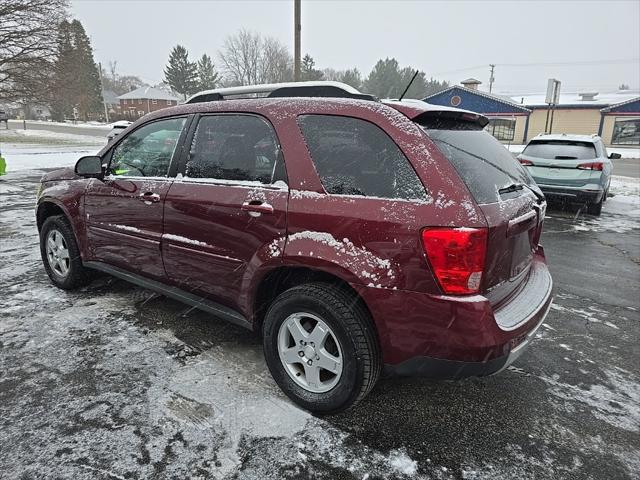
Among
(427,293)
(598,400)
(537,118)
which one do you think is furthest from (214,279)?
(537,118)

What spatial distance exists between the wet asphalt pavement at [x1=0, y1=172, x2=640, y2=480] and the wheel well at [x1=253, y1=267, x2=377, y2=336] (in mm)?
453

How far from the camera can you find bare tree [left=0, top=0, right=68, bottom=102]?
21688 mm

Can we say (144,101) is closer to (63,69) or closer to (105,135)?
(105,135)

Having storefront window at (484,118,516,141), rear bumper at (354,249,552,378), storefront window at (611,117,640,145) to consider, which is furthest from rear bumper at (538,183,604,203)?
storefront window at (611,117,640,145)

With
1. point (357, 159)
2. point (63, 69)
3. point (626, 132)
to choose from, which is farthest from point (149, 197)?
point (626, 132)

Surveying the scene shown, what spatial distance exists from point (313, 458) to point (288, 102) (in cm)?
197

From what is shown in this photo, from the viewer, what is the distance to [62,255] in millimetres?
4141

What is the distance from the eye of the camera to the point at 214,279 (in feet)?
9.52

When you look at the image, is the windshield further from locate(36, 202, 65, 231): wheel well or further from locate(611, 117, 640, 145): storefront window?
locate(611, 117, 640, 145): storefront window

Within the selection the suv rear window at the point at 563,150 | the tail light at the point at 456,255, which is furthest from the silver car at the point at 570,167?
the tail light at the point at 456,255

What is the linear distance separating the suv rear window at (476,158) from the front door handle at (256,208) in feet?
3.13

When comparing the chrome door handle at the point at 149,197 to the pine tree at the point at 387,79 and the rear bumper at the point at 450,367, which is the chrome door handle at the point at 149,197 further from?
the pine tree at the point at 387,79

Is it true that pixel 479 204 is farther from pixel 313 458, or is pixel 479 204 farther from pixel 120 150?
pixel 120 150

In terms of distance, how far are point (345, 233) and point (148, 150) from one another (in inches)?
79.4
